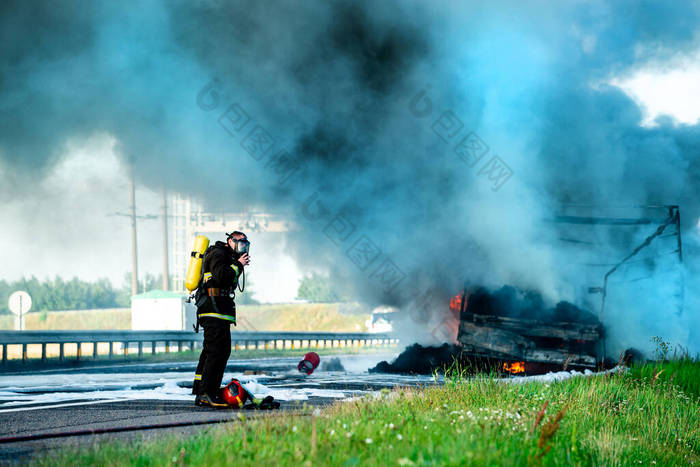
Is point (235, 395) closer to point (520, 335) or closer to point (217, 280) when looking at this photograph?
point (217, 280)

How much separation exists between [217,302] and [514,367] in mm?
6767

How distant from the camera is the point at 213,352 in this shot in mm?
7855

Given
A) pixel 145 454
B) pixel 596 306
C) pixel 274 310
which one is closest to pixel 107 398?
pixel 145 454

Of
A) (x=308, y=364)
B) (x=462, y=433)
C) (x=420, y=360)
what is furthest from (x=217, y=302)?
(x=420, y=360)

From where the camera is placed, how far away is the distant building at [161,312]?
37.8 m

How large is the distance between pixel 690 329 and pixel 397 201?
626 cm

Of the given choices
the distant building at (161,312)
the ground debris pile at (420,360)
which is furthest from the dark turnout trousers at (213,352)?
the distant building at (161,312)

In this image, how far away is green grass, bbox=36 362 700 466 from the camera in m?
4.77

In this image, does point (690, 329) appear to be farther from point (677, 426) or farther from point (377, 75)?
point (377, 75)

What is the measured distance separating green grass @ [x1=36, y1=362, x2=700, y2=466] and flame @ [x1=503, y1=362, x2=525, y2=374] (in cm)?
355

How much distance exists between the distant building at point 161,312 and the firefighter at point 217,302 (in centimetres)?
3026

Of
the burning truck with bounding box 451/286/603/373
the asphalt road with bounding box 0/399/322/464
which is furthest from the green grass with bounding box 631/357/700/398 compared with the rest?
the asphalt road with bounding box 0/399/322/464

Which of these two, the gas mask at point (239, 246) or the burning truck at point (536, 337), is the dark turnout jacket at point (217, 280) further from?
the burning truck at point (536, 337)

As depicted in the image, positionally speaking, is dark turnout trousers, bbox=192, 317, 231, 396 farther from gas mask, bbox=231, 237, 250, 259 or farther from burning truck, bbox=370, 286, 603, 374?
burning truck, bbox=370, 286, 603, 374
